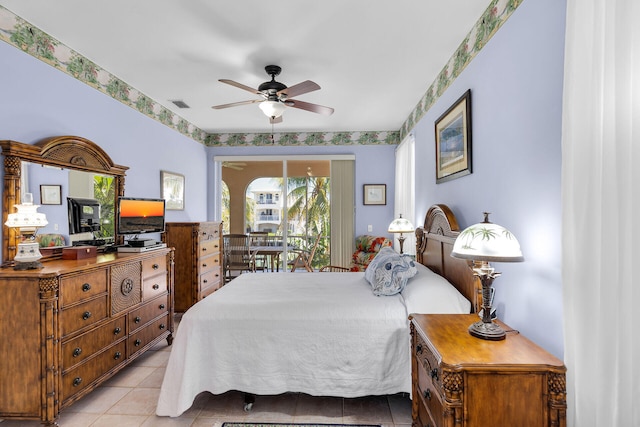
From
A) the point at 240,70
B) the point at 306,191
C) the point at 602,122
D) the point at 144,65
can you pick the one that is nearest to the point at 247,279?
the point at 240,70

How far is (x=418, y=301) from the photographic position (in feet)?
7.30

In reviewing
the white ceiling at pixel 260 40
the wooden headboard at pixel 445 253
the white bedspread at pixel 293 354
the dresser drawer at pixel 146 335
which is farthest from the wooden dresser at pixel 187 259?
the wooden headboard at pixel 445 253

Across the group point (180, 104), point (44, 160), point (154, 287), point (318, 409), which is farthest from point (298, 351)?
point (180, 104)

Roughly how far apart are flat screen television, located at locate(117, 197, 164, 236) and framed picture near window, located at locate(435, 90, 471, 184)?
119 inches

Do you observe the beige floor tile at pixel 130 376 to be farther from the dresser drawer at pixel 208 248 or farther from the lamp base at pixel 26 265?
the dresser drawer at pixel 208 248

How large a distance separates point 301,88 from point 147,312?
94.8 inches

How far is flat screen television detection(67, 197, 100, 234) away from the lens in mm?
2713

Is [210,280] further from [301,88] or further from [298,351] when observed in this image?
[301,88]

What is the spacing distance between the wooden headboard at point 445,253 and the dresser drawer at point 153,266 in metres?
2.56

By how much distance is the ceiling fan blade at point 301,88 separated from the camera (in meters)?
2.66

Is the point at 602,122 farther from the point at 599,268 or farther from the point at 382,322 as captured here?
the point at 382,322

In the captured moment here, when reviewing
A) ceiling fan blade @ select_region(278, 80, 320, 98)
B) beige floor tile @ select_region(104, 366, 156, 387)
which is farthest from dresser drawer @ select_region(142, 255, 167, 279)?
ceiling fan blade @ select_region(278, 80, 320, 98)

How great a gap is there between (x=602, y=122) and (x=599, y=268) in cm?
52

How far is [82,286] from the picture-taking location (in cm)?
221
